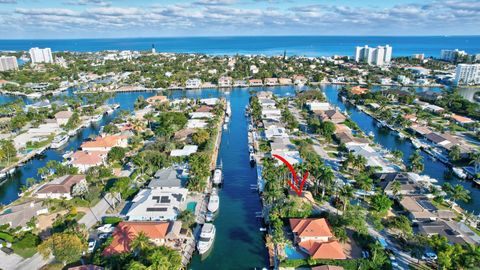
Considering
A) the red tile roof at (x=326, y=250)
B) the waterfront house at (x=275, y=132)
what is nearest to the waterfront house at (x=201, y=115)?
the waterfront house at (x=275, y=132)

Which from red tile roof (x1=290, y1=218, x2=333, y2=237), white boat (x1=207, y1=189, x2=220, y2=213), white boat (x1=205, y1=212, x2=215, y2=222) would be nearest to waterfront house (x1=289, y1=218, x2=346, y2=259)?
red tile roof (x1=290, y1=218, x2=333, y2=237)

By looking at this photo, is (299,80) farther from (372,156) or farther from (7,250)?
(7,250)

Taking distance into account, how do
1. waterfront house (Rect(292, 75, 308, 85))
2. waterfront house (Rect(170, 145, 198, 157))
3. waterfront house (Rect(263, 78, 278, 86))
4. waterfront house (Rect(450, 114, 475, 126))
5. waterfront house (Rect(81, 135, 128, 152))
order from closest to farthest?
waterfront house (Rect(170, 145, 198, 157)), waterfront house (Rect(81, 135, 128, 152)), waterfront house (Rect(450, 114, 475, 126)), waterfront house (Rect(263, 78, 278, 86)), waterfront house (Rect(292, 75, 308, 85))

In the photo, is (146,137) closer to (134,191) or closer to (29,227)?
(134,191)

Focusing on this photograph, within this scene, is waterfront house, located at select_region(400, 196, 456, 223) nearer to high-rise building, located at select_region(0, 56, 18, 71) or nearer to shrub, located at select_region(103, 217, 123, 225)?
shrub, located at select_region(103, 217, 123, 225)

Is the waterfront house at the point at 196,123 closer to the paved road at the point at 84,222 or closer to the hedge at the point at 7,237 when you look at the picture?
the paved road at the point at 84,222

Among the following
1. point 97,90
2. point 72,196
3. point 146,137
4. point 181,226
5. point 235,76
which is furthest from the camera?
point 235,76

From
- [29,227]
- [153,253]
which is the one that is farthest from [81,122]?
[153,253]
